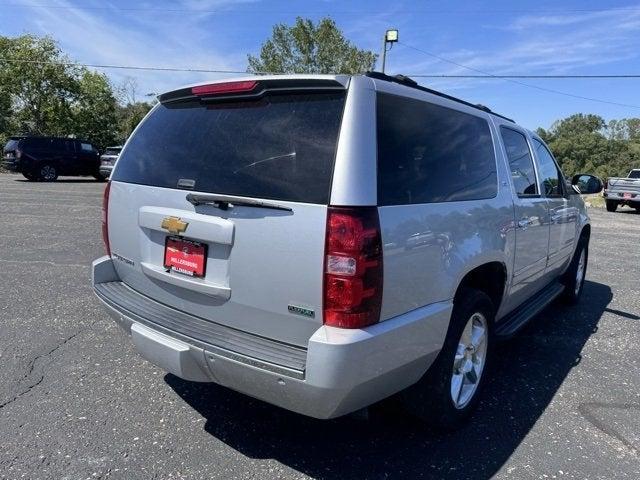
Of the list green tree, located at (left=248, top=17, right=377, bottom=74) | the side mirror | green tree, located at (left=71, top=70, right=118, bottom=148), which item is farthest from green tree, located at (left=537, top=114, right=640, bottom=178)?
the side mirror

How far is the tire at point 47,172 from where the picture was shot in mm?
20875

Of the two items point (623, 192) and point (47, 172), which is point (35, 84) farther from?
point (623, 192)

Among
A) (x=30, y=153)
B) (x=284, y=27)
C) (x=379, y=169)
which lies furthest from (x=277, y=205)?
(x=284, y=27)

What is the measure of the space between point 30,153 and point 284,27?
69.9ft

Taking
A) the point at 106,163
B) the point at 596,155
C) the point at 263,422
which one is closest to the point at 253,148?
the point at 263,422

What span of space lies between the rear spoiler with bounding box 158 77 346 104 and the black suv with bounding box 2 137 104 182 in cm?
2051

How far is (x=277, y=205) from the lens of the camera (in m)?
2.27

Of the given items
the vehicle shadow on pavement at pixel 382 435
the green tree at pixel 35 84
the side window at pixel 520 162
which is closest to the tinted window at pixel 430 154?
the side window at pixel 520 162

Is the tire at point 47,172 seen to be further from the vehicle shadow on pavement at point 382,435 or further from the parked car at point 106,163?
the vehicle shadow on pavement at point 382,435

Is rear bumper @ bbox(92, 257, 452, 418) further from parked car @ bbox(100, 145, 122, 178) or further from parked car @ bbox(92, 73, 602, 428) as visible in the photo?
parked car @ bbox(100, 145, 122, 178)

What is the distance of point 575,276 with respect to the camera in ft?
18.3

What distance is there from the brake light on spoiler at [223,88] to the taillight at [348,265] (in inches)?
33.9

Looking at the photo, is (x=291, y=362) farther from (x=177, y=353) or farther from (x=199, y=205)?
(x=199, y=205)

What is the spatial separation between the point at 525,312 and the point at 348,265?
2.47m
